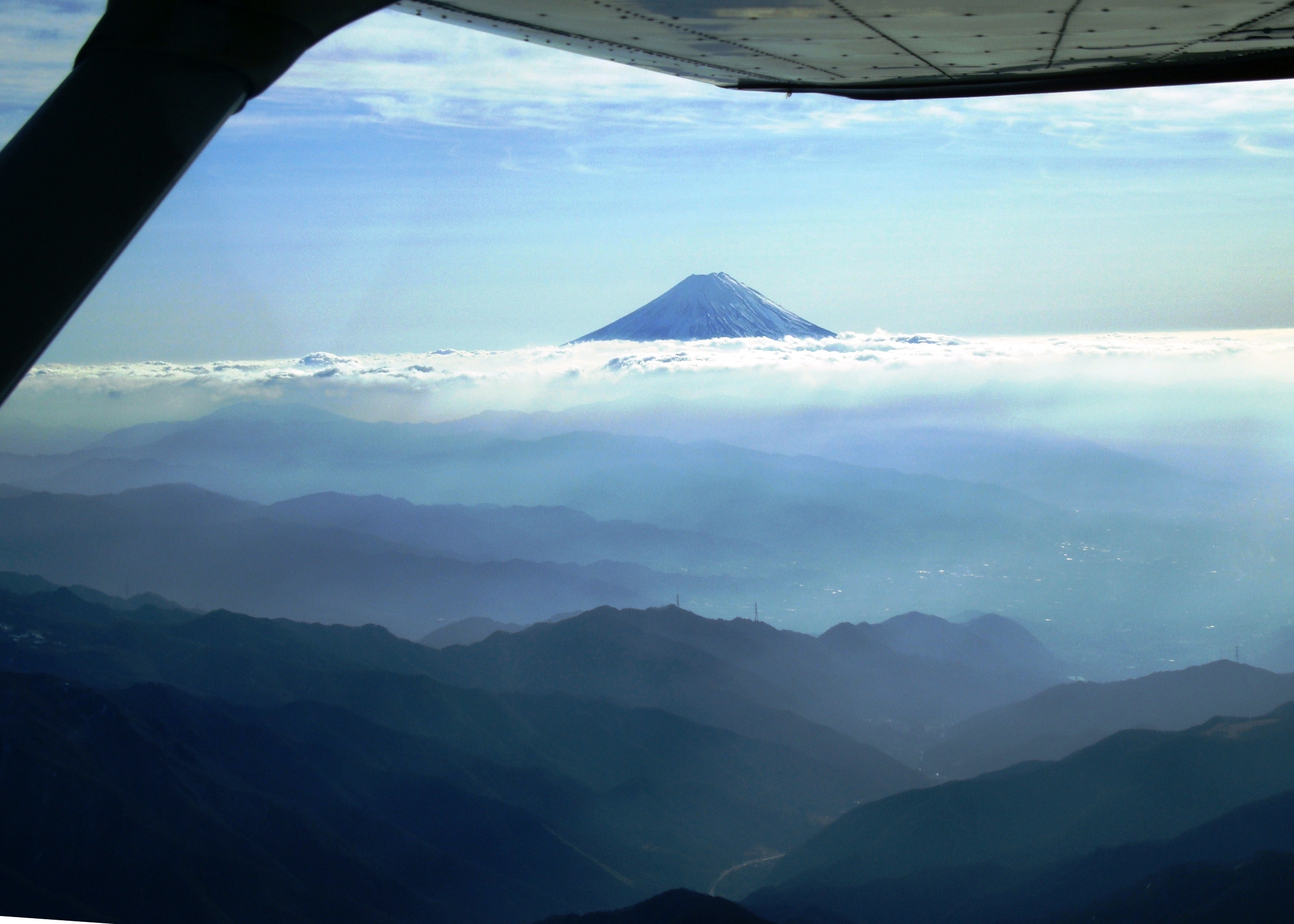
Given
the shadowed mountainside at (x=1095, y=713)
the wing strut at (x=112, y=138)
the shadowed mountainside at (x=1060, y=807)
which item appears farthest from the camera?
the shadowed mountainside at (x=1095, y=713)

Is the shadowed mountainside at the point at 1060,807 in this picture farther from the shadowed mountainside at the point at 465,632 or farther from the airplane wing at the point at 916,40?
the airplane wing at the point at 916,40

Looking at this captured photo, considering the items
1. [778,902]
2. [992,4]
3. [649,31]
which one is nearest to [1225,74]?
[992,4]

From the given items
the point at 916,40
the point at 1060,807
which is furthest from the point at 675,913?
the point at 916,40

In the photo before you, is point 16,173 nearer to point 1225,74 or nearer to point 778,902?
point 1225,74

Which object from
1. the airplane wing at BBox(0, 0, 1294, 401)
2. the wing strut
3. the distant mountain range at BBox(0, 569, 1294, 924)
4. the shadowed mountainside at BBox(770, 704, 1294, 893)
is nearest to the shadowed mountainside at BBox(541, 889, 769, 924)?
the distant mountain range at BBox(0, 569, 1294, 924)

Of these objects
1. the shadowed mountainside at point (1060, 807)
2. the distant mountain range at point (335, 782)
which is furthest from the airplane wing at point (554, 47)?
the shadowed mountainside at point (1060, 807)

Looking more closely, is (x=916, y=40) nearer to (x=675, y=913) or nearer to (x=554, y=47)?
(x=554, y=47)
